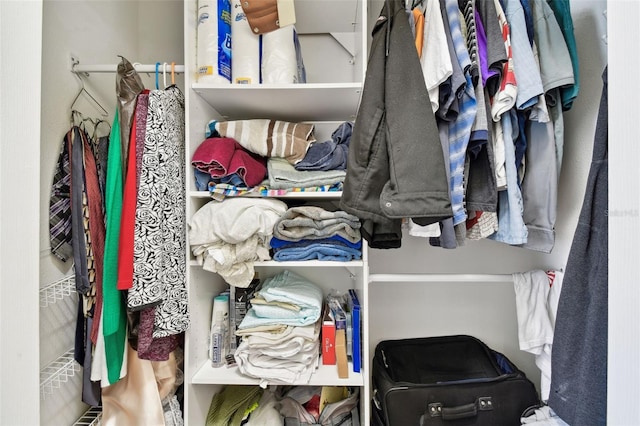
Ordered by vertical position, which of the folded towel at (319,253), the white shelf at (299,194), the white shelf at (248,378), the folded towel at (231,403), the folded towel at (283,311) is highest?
the white shelf at (299,194)

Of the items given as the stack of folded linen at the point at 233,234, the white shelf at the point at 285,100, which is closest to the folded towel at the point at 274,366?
the stack of folded linen at the point at 233,234

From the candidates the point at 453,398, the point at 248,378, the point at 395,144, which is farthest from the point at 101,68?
the point at 453,398

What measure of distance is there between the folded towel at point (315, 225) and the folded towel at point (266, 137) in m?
0.21

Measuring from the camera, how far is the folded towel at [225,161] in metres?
0.93

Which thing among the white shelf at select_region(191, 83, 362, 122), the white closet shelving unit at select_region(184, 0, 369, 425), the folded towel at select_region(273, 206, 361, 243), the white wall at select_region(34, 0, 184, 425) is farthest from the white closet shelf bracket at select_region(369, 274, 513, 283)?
the white wall at select_region(34, 0, 184, 425)

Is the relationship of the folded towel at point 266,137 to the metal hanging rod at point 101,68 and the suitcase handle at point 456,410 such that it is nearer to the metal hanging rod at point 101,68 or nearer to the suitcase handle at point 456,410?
the metal hanging rod at point 101,68

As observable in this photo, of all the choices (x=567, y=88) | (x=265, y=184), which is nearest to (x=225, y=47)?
(x=265, y=184)

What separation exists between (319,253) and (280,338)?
12.4 inches

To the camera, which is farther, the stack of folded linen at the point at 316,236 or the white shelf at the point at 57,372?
the stack of folded linen at the point at 316,236

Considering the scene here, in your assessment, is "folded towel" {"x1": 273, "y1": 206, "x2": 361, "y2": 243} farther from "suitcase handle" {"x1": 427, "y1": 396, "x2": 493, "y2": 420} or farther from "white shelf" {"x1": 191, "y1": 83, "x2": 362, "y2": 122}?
"suitcase handle" {"x1": 427, "y1": 396, "x2": 493, "y2": 420}

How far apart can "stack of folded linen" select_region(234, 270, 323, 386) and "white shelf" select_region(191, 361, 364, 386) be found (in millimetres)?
24
